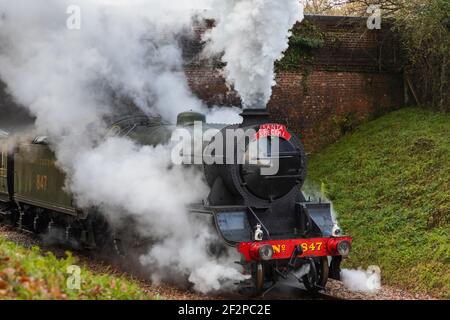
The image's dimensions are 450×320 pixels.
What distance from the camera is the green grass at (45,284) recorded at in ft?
20.9

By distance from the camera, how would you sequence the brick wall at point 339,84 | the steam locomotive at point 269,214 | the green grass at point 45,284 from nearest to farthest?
the green grass at point 45,284 < the steam locomotive at point 269,214 < the brick wall at point 339,84

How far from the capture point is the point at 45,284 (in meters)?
6.83

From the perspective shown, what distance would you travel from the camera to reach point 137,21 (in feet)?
44.8

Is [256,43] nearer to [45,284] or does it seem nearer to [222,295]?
[222,295]

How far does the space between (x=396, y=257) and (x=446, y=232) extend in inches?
35.1

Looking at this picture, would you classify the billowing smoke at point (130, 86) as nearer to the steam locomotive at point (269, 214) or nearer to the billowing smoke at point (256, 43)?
the billowing smoke at point (256, 43)

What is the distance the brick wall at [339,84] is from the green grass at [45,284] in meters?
10.9

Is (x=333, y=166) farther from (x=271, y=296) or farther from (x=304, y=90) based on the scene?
(x=271, y=296)

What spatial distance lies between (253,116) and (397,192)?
5.17m

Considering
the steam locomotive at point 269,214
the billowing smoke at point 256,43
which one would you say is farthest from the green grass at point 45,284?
the billowing smoke at point 256,43

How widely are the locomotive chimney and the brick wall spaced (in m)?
8.75

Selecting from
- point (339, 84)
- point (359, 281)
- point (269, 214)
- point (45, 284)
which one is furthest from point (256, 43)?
point (339, 84)

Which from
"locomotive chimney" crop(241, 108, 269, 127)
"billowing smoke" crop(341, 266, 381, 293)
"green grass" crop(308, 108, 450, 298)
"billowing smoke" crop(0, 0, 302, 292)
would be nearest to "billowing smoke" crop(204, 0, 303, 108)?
"billowing smoke" crop(0, 0, 302, 292)

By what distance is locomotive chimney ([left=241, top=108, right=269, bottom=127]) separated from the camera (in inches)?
357
